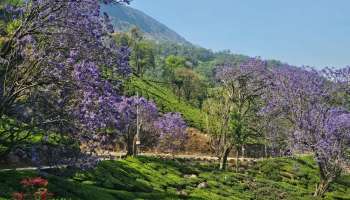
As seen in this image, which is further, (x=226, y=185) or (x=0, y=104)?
(x=226, y=185)

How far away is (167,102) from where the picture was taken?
16238 centimetres

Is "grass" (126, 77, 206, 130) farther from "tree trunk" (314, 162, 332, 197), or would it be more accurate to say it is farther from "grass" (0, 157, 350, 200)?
"tree trunk" (314, 162, 332, 197)

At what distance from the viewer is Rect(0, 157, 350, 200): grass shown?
3359 cm

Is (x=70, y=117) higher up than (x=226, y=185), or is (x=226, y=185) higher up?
(x=70, y=117)

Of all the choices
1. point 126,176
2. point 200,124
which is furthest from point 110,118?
point 200,124

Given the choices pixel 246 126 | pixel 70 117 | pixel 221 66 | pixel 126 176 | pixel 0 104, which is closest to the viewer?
pixel 0 104

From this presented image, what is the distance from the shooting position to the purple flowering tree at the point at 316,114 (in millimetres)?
51906

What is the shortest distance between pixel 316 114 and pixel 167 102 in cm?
10975

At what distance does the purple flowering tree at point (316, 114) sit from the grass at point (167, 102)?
84822mm

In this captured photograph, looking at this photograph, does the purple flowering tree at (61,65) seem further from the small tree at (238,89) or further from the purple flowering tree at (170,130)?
the purple flowering tree at (170,130)

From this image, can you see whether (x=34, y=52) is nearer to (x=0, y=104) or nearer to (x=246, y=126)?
(x=0, y=104)

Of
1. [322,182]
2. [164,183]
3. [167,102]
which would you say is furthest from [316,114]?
[167,102]

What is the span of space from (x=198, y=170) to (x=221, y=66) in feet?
59.2

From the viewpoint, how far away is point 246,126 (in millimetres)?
93562
